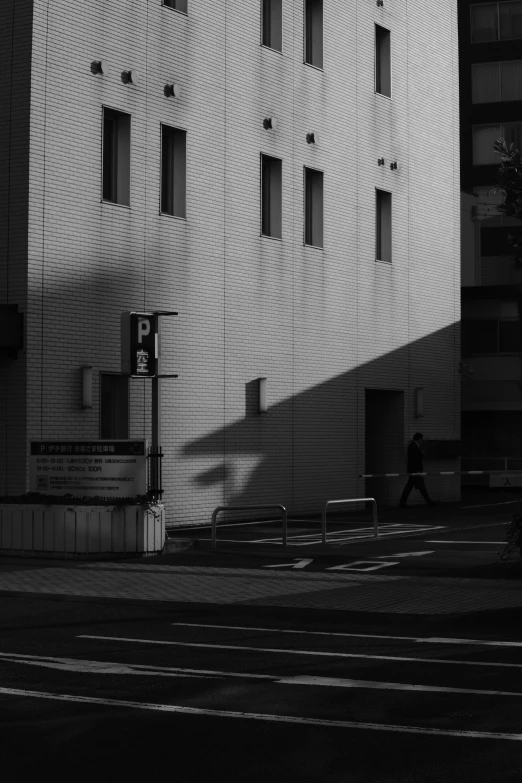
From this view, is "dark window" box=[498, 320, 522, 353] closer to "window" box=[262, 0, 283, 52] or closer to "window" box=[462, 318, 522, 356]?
"window" box=[462, 318, 522, 356]

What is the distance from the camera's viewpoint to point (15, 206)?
22031mm

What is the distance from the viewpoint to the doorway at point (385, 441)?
1281 inches

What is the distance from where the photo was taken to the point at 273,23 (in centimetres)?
2866

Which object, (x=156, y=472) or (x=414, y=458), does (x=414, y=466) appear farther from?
(x=156, y=472)

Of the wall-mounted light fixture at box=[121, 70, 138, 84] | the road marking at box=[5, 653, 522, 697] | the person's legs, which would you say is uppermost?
the wall-mounted light fixture at box=[121, 70, 138, 84]

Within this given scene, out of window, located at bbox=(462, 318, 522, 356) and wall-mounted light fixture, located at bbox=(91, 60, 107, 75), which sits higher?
wall-mounted light fixture, located at bbox=(91, 60, 107, 75)

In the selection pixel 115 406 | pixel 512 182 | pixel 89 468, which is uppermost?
pixel 512 182

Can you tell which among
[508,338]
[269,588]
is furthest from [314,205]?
[508,338]

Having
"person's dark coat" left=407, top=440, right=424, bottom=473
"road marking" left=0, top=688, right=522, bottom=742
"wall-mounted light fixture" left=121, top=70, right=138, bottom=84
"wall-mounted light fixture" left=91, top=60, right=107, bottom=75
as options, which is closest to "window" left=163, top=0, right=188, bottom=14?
"wall-mounted light fixture" left=121, top=70, right=138, bottom=84

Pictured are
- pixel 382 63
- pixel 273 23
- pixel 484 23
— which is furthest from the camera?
pixel 484 23

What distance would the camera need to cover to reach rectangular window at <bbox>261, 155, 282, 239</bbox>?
28219 mm

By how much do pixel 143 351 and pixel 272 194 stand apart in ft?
30.3

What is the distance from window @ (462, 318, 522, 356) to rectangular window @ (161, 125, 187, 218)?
22.7m

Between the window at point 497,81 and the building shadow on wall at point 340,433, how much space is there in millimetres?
29786
